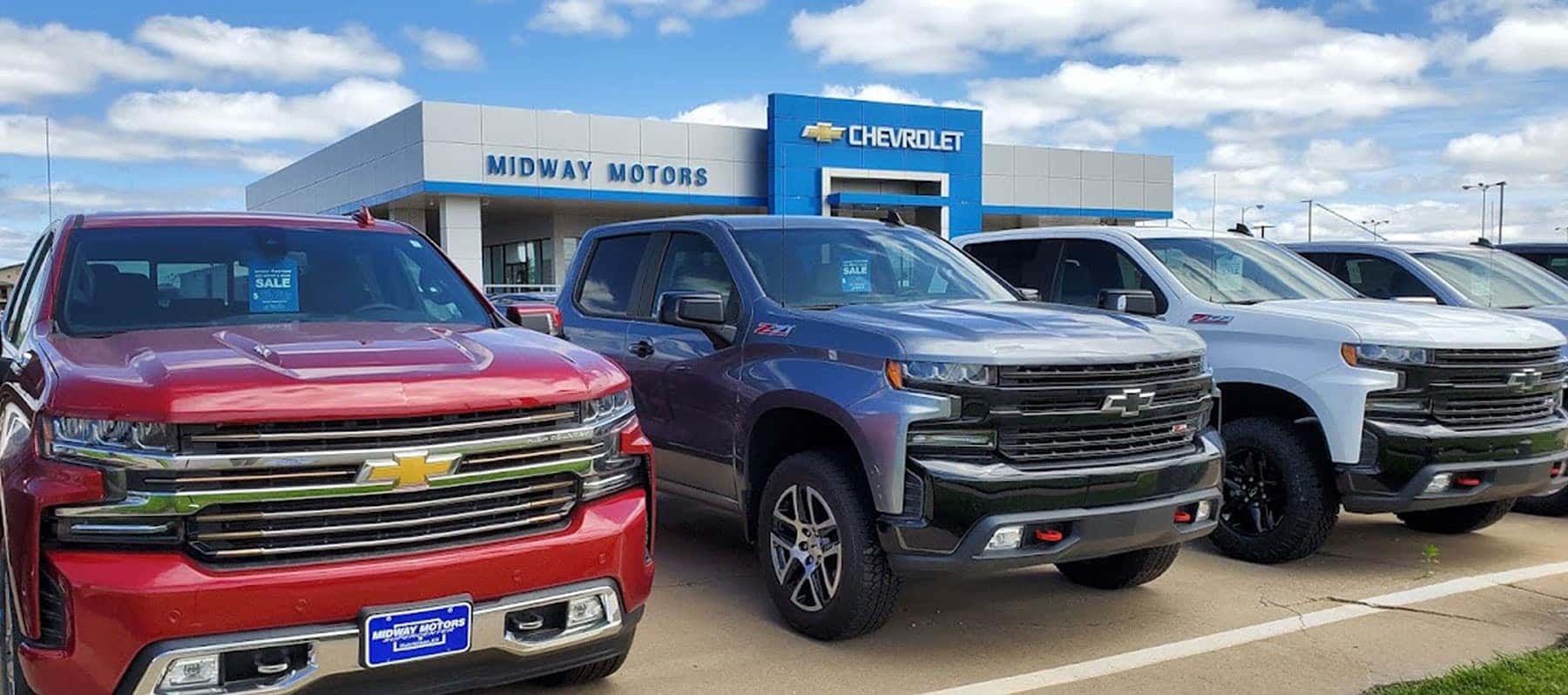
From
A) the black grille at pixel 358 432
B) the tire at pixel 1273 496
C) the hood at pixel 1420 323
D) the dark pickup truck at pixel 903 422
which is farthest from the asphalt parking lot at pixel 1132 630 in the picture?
the black grille at pixel 358 432

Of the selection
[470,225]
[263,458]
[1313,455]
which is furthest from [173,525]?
[470,225]

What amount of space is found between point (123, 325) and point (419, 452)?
1651mm

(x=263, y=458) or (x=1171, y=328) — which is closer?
(x=263, y=458)

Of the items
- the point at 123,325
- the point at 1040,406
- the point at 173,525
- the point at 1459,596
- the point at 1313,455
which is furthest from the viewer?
the point at 1313,455

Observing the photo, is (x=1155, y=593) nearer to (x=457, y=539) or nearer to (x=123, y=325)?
(x=457, y=539)

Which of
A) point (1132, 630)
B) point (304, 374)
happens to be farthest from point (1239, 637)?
point (304, 374)

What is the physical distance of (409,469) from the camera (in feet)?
11.1

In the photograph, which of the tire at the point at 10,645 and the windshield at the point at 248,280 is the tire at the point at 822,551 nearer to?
the windshield at the point at 248,280

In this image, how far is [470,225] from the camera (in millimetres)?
32156

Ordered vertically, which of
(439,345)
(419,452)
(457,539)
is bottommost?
(457,539)

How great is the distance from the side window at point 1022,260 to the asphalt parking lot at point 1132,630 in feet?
7.11

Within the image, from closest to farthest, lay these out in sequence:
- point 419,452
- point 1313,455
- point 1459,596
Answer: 1. point 419,452
2. point 1459,596
3. point 1313,455

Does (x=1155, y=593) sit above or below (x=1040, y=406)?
below

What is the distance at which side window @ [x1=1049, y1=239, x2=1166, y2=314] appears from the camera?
7578 millimetres
